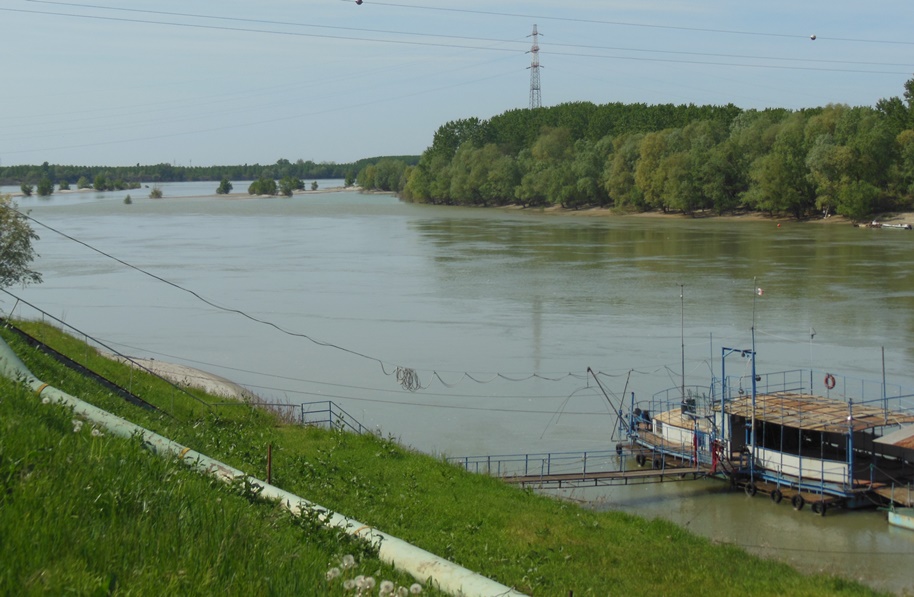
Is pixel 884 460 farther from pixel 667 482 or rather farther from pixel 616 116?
pixel 616 116

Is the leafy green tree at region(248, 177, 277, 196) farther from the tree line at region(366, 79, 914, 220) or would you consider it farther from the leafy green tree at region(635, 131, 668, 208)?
the leafy green tree at region(635, 131, 668, 208)

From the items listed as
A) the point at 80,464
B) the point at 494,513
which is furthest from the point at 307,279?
the point at 80,464

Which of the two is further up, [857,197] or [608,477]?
A: [857,197]

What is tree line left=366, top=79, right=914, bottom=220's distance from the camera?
223 ft

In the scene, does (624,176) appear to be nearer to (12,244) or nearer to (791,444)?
(12,244)

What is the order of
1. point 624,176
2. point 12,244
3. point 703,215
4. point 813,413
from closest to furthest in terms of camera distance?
point 813,413
point 12,244
point 703,215
point 624,176

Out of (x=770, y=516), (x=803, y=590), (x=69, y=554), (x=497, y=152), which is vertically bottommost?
(x=770, y=516)

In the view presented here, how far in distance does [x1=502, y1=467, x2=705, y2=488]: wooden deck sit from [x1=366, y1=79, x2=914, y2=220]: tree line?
2078 inches

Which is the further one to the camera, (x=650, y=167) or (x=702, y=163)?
(x=650, y=167)

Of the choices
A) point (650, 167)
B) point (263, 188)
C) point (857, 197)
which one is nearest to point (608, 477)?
point (857, 197)

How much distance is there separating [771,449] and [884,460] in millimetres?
1998

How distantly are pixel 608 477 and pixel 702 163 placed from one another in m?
63.2

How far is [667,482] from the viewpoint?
62.5ft

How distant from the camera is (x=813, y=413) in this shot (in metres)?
18.4
